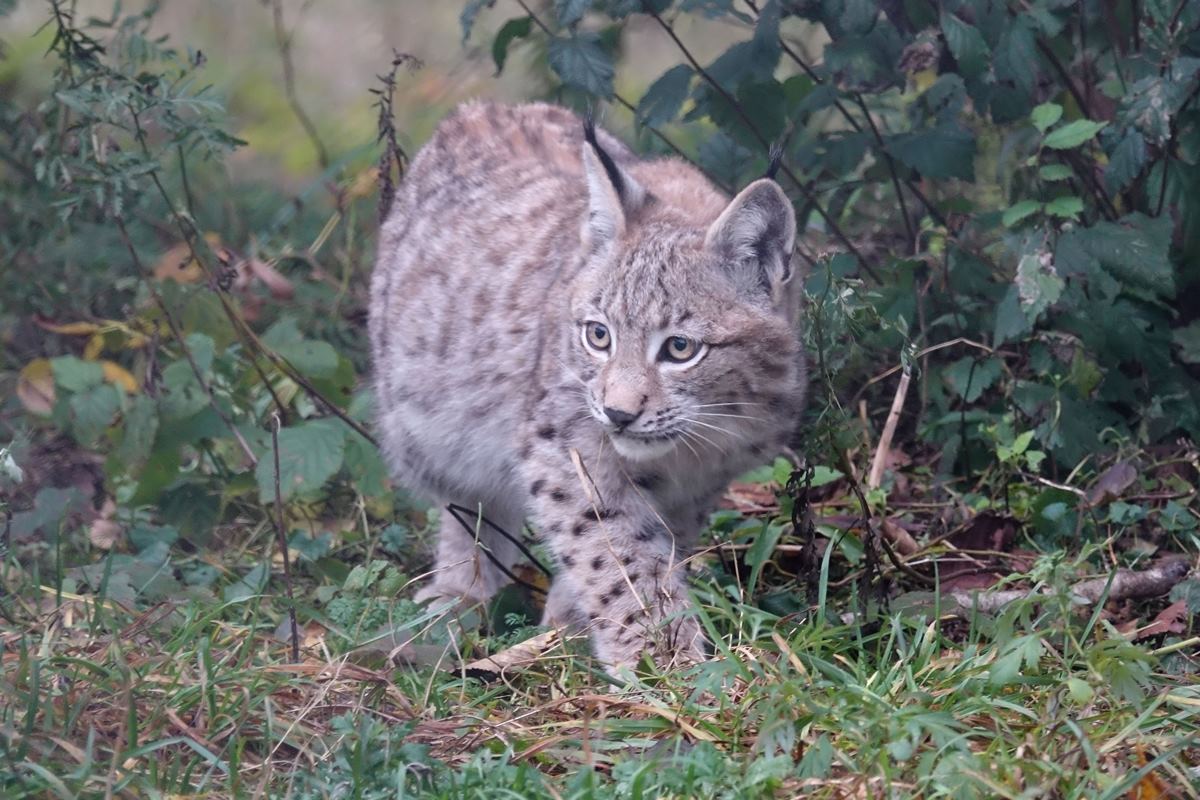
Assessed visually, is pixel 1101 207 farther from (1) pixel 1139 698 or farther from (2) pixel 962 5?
(1) pixel 1139 698

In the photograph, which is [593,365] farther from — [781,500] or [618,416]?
[781,500]

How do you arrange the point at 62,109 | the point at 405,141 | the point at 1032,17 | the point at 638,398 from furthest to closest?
the point at 405,141
the point at 62,109
the point at 1032,17
the point at 638,398

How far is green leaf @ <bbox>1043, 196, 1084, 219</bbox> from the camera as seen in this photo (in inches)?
193

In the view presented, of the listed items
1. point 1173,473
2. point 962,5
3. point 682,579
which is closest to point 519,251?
point 682,579

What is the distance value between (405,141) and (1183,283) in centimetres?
352

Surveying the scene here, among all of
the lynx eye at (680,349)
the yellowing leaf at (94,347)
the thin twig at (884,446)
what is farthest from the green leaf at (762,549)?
the yellowing leaf at (94,347)

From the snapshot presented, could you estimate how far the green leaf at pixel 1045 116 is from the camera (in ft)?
15.9

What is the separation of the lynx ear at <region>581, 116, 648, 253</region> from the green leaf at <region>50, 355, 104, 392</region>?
2.25 m

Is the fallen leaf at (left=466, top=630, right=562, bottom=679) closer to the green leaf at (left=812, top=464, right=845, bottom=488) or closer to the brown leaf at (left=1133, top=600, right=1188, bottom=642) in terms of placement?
the green leaf at (left=812, top=464, right=845, bottom=488)

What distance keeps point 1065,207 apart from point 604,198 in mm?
1589

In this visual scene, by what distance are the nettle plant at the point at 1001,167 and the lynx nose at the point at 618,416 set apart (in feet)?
2.73

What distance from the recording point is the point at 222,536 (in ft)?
19.5

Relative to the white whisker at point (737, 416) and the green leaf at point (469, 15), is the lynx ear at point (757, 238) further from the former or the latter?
the green leaf at point (469, 15)

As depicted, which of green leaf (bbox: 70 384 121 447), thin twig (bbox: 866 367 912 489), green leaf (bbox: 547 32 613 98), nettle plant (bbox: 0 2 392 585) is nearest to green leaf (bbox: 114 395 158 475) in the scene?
nettle plant (bbox: 0 2 392 585)
